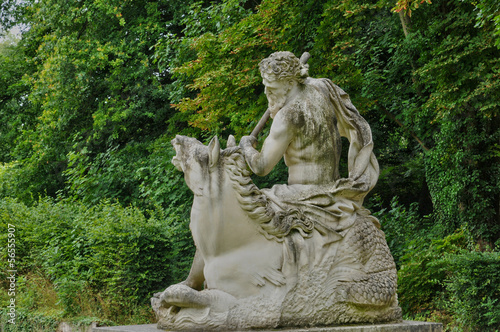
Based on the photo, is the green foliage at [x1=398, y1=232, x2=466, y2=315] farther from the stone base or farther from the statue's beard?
the statue's beard

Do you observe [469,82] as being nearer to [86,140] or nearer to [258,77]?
[258,77]

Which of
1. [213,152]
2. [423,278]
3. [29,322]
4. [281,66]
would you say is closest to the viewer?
[213,152]

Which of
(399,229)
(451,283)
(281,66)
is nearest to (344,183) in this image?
(281,66)

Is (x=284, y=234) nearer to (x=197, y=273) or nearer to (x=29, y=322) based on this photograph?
(x=197, y=273)

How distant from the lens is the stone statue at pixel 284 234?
457cm

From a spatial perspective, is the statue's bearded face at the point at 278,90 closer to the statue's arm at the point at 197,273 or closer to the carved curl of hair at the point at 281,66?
the carved curl of hair at the point at 281,66

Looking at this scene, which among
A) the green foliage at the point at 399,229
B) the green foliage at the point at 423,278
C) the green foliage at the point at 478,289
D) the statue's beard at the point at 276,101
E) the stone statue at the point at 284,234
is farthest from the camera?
the green foliage at the point at 399,229

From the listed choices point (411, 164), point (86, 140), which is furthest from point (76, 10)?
point (411, 164)

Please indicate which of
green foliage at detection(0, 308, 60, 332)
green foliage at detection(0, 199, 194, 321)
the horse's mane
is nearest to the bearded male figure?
the horse's mane

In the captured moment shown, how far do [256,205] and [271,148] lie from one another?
441 mm

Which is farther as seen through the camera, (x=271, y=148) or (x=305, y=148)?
(x=305, y=148)

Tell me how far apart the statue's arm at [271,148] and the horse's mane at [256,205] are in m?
0.14

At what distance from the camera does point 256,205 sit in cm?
464

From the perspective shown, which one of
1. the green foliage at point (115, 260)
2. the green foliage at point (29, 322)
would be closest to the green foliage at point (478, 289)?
the green foliage at point (115, 260)
